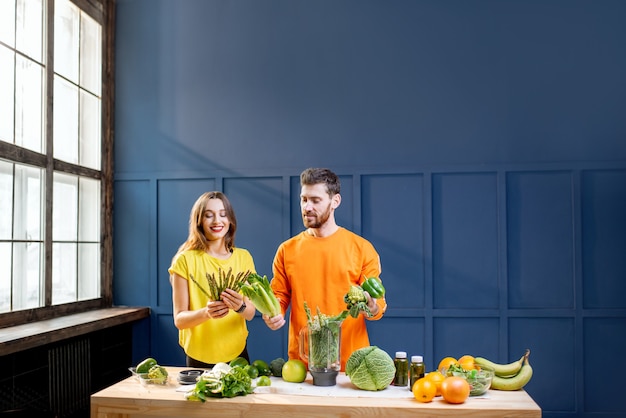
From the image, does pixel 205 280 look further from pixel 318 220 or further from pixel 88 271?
pixel 88 271

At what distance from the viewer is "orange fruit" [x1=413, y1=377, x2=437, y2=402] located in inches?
98.3

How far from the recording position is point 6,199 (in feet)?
13.1

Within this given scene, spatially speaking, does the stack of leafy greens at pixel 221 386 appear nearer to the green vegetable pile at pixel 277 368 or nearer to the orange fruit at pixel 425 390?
the green vegetable pile at pixel 277 368

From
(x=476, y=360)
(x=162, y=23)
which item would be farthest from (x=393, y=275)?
(x=162, y=23)

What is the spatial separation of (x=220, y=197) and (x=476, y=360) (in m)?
1.40

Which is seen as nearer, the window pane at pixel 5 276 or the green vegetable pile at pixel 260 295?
the green vegetable pile at pixel 260 295

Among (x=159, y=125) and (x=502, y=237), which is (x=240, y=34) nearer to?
(x=159, y=125)

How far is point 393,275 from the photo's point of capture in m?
5.02

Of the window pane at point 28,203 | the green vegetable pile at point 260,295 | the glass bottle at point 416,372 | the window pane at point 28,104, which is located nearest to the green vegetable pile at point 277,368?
the green vegetable pile at point 260,295

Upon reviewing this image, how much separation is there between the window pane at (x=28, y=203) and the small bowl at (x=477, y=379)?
2.88m

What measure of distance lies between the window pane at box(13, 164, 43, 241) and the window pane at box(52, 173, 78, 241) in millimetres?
213

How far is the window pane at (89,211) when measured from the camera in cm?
501

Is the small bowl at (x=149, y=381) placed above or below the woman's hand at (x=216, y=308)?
below

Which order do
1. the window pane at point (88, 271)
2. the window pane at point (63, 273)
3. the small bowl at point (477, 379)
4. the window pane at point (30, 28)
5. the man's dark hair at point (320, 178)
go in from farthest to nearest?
1. the window pane at point (88, 271)
2. the window pane at point (63, 273)
3. the window pane at point (30, 28)
4. the man's dark hair at point (320, 178)
5. the small bowl at point (477, 379)
